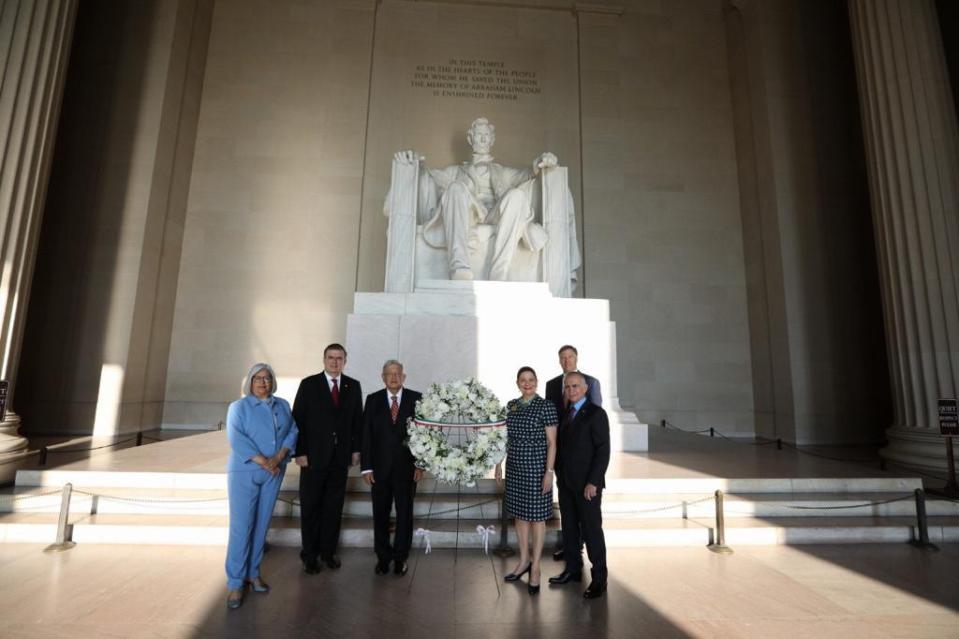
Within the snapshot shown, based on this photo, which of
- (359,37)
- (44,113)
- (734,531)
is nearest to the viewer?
(734,531)

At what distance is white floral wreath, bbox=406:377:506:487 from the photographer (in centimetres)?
294

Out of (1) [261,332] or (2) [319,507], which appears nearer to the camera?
(2) [319,507]

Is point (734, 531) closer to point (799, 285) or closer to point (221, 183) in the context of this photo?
point (799, 285)

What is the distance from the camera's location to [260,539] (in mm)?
2775

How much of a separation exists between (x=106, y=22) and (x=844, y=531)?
1166cm

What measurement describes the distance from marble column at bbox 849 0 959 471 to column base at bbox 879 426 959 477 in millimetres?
11

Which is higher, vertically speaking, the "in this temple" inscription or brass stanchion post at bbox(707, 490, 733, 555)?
the "in this temple" inscription

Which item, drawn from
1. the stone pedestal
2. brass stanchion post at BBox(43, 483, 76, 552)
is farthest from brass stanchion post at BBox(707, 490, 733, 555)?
→ brass stanchion post at BBox(43, 483, 76, 552)

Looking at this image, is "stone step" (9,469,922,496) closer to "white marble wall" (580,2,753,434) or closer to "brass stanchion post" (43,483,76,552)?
"brass stanchion post" (43,483,76,552)

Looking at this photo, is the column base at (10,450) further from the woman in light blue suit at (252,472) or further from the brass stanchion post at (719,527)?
the brass stanchion post at (719,527)

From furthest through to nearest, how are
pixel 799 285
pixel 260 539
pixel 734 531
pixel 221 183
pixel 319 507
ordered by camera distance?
pixel 221 183
pixel 799 285
pixel 734 531
pixel 319 507
pixel 260 539

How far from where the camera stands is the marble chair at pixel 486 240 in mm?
6488

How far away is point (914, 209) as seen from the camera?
19.2 feet

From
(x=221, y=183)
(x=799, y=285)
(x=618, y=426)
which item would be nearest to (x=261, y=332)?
(x=221, y=183)
